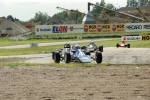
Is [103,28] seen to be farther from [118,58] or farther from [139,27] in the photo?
[118,58]

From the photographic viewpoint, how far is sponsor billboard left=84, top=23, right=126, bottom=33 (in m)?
71.2

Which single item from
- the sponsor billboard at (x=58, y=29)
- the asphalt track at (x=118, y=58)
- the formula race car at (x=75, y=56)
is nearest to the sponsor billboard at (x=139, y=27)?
the sponsor billboard at (x=58, y=29)

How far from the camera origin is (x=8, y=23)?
126812mm

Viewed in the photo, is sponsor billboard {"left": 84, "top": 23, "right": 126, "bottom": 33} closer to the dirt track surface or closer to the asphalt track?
the asphalt track

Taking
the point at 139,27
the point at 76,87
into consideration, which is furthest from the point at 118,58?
the point at 139,27

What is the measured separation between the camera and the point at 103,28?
7194cm

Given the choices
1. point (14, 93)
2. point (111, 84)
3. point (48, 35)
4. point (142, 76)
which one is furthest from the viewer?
point (48, 35)

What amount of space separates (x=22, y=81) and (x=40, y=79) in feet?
2.72

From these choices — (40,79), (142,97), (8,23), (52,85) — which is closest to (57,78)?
(40,79)

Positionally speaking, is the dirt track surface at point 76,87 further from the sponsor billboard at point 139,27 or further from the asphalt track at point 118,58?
the sponsor billboard at point 139,27

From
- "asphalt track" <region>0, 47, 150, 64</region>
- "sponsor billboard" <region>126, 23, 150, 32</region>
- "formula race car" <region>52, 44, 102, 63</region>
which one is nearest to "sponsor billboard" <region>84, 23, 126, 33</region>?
"sponsor billboard" <region>126, 23, 150, 32</region>

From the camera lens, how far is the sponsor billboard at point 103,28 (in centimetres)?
7125

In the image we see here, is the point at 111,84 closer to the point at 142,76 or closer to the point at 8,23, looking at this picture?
the point at 142,76

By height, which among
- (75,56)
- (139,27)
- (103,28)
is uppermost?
(139,27)
